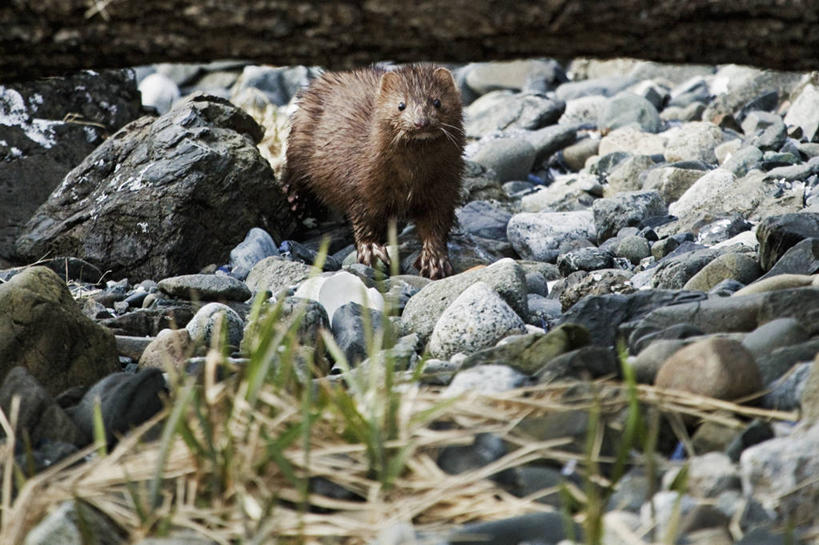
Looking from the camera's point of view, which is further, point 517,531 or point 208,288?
point 208,288

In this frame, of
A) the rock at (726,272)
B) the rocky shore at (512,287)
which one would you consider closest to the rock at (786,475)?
the rocky shore at (512,287)

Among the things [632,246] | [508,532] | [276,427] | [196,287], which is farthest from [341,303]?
[508,532]

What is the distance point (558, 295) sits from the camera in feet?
19.3

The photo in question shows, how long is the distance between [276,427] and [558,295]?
340cm

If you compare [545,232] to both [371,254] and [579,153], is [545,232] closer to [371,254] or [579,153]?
[371,254]

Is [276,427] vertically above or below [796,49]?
below

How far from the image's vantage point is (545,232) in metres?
7.12

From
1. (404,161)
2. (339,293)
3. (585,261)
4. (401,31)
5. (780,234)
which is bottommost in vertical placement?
(585,261)

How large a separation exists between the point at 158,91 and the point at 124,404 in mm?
10633

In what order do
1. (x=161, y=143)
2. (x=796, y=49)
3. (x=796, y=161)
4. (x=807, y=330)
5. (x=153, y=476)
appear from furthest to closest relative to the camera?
(x=796, y=161) < (x=161, y=143) < (x=807, y=330) < (x=796, y=49) < (x=153, y=476)

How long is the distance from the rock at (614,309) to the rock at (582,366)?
2.51ft

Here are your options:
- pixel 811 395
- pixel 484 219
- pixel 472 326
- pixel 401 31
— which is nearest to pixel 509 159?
pixel 484 219

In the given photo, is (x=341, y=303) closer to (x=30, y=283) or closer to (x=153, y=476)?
(x=30, y=283)

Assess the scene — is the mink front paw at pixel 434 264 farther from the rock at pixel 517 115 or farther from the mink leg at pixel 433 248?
the rock at pixel 517 115
